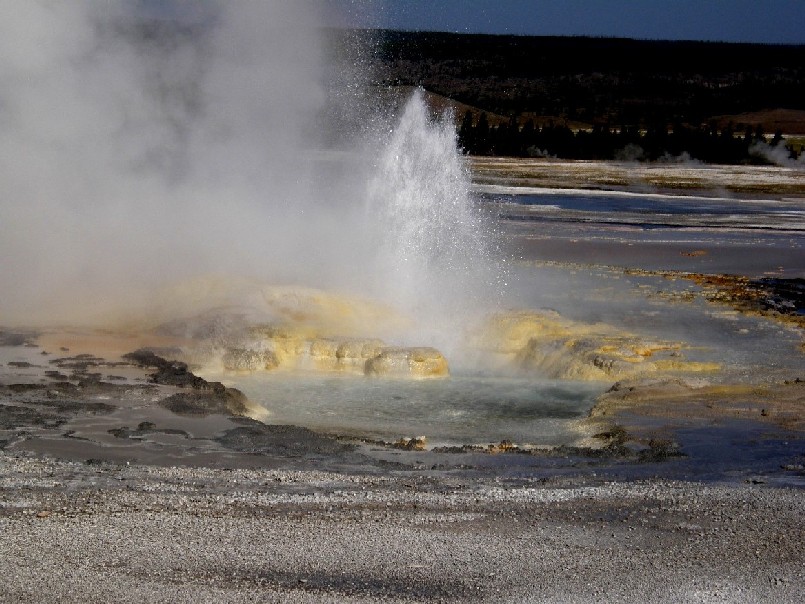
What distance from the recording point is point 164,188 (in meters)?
13.9

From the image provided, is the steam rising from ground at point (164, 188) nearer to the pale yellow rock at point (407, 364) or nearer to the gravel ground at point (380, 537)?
the pale yellow rock at point (407, 364)

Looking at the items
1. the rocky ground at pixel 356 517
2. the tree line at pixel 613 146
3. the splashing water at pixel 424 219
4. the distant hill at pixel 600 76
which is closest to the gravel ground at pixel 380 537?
the rocky ground at pixel 356 517

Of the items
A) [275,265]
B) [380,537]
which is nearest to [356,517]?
[380,537]

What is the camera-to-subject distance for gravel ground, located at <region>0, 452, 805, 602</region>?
5.01 m

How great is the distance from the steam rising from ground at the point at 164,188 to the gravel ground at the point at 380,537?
5.03m

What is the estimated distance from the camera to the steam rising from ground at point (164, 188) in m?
12.1

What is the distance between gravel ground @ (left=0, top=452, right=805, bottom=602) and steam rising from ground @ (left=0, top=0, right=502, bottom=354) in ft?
16.5

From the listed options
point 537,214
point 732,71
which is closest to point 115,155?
point 537,214

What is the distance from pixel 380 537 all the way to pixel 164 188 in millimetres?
9031

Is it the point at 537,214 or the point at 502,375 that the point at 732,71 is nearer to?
the point at 537,214

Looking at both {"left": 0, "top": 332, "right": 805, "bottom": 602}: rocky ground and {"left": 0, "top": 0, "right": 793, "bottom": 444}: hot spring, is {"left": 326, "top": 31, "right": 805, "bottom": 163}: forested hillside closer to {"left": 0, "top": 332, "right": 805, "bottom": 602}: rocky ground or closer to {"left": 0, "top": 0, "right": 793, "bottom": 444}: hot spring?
{"left": 0, "top": 0, "right": 793, "bottom": 444}: hot spring

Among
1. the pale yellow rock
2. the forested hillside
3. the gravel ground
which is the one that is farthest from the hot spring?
the forested hillside

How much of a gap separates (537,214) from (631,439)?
58.1 feet

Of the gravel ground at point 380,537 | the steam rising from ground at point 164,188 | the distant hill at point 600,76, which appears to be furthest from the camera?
the distant hill at point 600,76
